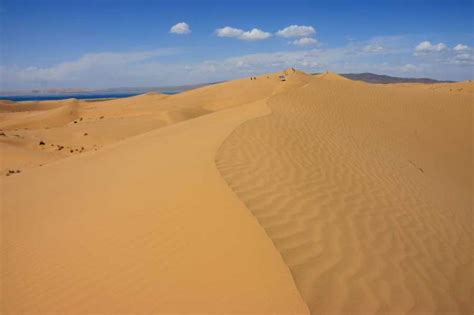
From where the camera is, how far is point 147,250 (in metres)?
3.97

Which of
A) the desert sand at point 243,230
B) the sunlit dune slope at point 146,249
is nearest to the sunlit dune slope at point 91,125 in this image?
the desert sand at point 243,230

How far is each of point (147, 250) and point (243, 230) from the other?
109cm

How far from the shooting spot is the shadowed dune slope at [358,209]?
333 cm

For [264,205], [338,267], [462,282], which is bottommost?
[462,282]

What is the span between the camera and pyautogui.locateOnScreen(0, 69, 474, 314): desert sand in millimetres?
3250

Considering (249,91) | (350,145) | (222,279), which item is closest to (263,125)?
(350,145)

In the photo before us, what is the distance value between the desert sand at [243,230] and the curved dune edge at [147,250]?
16mm

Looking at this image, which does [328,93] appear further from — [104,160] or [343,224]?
[343,224]

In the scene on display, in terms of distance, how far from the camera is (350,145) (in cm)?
860

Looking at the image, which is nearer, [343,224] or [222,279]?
[222,279]

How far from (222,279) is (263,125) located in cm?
520

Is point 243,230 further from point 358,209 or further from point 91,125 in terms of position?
point 91,125

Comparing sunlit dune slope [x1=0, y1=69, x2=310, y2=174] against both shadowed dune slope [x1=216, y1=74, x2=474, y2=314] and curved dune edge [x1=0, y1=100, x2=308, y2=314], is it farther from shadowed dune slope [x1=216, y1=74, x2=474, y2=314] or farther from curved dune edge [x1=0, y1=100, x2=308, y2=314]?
shadowed dune slope [x1=216, y1=74, x2=474, y2=314]

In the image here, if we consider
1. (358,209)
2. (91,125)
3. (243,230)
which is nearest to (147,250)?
(243,230)
